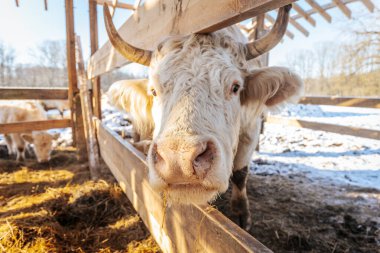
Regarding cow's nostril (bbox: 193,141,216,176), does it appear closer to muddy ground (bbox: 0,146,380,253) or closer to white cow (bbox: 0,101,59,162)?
muddy ground (bbox: 0,146,380,253)

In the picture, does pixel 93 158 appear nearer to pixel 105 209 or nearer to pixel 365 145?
pixel 105 209

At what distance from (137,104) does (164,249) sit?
134 centimetres

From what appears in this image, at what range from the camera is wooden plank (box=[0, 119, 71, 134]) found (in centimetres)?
428

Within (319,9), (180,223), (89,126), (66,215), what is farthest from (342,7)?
(66,215)

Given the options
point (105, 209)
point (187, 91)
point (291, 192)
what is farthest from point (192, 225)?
point (291, 192)

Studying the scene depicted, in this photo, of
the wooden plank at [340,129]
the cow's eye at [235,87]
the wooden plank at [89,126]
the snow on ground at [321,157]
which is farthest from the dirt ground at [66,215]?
the wooden plank at [340,129]

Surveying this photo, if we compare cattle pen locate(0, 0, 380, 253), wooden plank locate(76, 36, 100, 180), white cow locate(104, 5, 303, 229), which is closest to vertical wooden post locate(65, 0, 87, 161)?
cattle pen locate(0, 0, 380, 253)

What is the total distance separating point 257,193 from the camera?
12.1 ft

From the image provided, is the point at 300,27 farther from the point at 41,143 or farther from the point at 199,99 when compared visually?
the point at 41,143

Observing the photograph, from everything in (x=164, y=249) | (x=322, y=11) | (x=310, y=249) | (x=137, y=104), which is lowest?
(x=310, y=249)

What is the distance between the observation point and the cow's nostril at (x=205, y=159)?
3.62 ft

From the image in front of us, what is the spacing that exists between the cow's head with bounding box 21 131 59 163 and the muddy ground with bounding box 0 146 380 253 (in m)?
0.82

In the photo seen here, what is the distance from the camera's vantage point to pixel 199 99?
1.38 metres

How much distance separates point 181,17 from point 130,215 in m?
2.37
